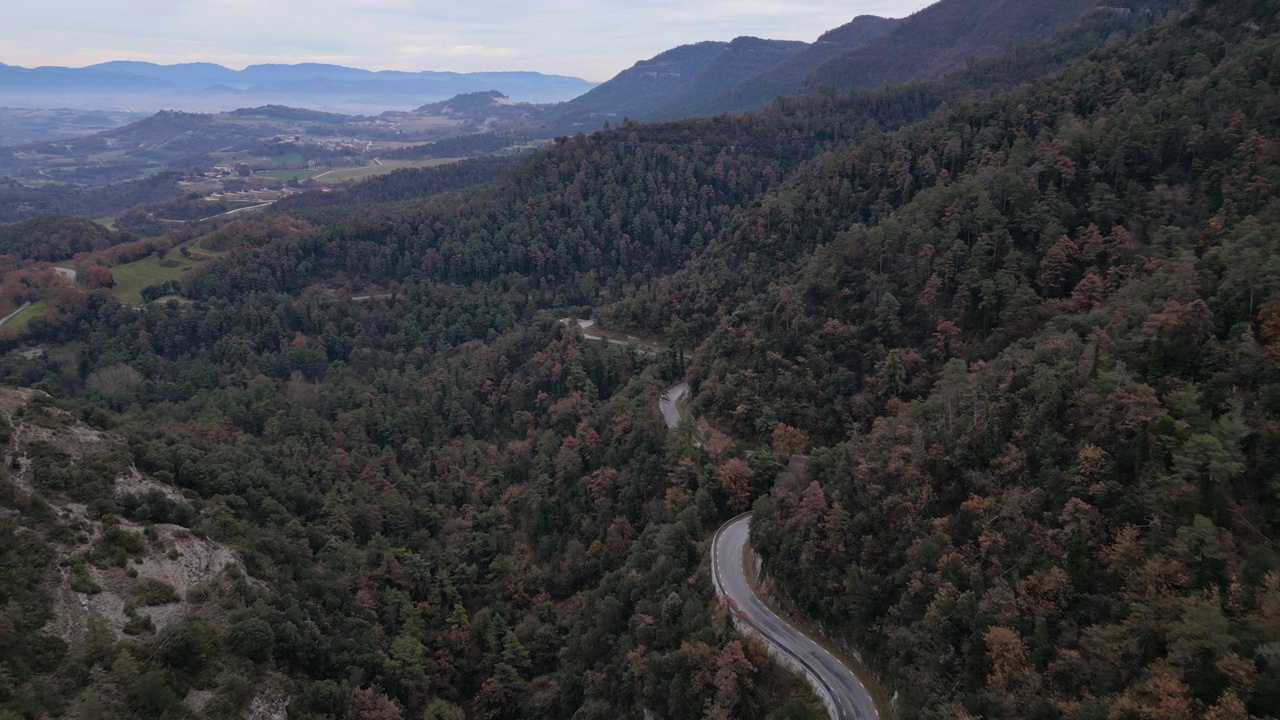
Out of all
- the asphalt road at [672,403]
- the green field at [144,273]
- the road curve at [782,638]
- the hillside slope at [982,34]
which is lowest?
the road curve at [782,638]

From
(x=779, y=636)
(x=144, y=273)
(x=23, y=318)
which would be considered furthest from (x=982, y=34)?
(x=23, y=318)

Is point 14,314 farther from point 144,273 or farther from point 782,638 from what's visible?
point 782,638

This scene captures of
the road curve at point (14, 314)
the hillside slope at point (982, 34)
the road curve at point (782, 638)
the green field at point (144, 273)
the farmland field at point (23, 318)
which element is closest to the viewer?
the road curve at point (782, 638)

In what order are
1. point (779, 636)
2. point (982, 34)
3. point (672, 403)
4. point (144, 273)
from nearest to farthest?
point (779, 636) → point (672, 403) → point (144, 273) → point (982, 34)

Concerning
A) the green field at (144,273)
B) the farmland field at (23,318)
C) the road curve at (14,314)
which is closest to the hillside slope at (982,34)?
the green field at (144,273)

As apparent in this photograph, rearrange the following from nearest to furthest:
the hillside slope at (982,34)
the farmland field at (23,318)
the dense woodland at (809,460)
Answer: the dense woodland at (809,460), the farmland field at (23,318), the hillside slope at (982,34)

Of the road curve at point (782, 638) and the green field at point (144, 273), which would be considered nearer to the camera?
the road curve at point (782, 638)

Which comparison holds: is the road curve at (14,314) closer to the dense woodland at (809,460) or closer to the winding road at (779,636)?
the dense woodland at (809,460)
